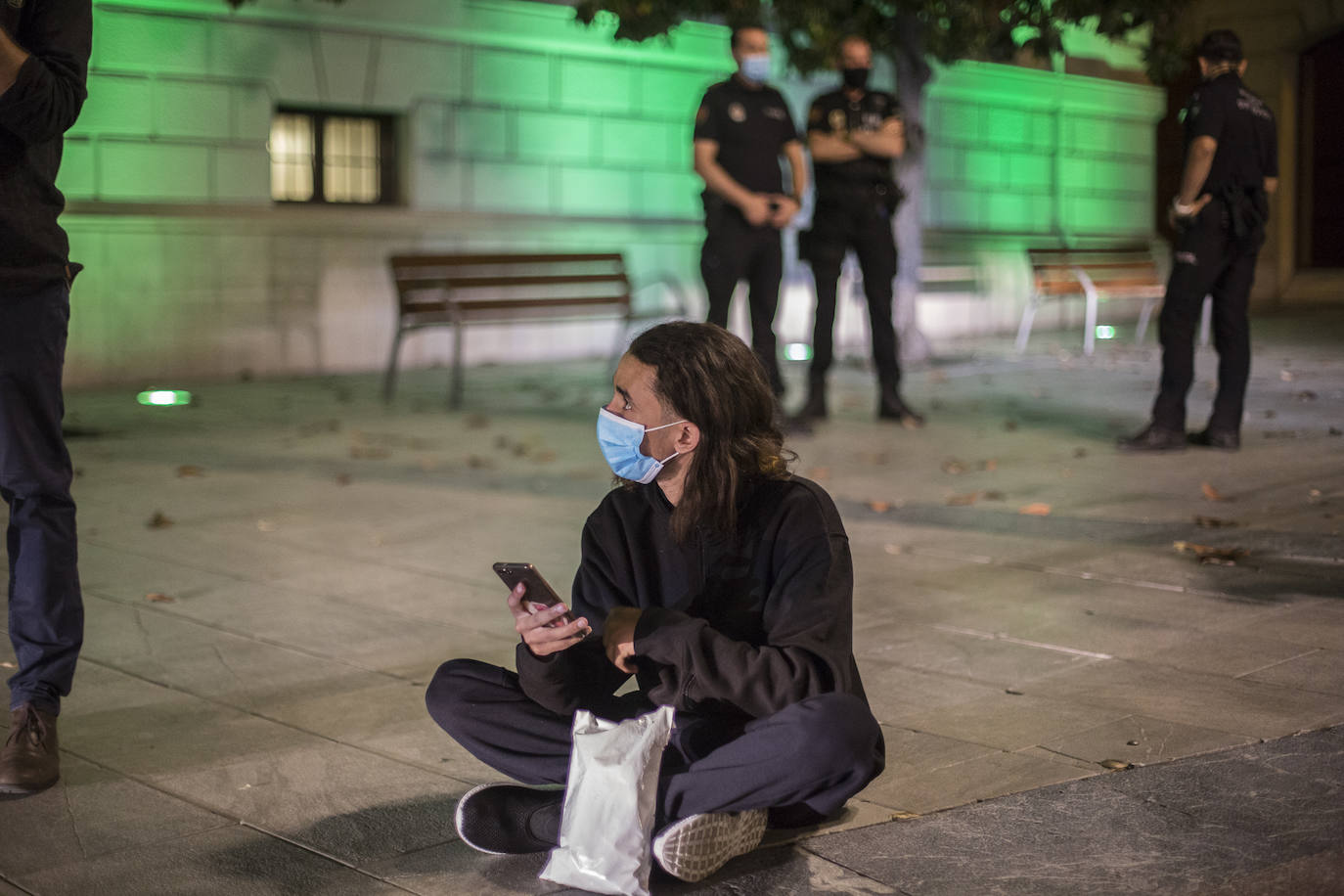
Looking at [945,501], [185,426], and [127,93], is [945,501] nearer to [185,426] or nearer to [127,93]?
[185,426]

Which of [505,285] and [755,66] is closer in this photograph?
[755,66]

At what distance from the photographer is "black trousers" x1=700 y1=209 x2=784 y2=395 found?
911 centimetres

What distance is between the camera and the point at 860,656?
452 cm

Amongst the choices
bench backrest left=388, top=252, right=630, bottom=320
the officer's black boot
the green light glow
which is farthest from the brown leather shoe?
bench backrest left=388, top=252, right=630, bottom=320

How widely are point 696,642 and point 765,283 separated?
6635mm

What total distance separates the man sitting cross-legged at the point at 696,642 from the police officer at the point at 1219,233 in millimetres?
5749

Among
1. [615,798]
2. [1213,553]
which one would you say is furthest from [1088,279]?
[615,798]

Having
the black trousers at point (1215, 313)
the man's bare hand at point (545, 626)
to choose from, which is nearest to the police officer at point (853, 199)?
the black trousers at point (1215, 313)

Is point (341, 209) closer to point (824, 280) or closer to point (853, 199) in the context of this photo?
point (824, 280)

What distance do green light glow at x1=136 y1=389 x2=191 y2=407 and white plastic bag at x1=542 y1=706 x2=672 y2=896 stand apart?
29.5 feet

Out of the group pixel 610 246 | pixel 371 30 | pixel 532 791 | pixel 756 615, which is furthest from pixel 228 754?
pixel 610 246

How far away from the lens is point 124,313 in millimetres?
12250

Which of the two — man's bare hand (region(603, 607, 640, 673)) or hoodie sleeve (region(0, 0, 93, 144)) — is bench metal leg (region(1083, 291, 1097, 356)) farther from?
man's bare hand (region(603, 607, 640, 673))

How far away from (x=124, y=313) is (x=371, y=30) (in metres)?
3.22
